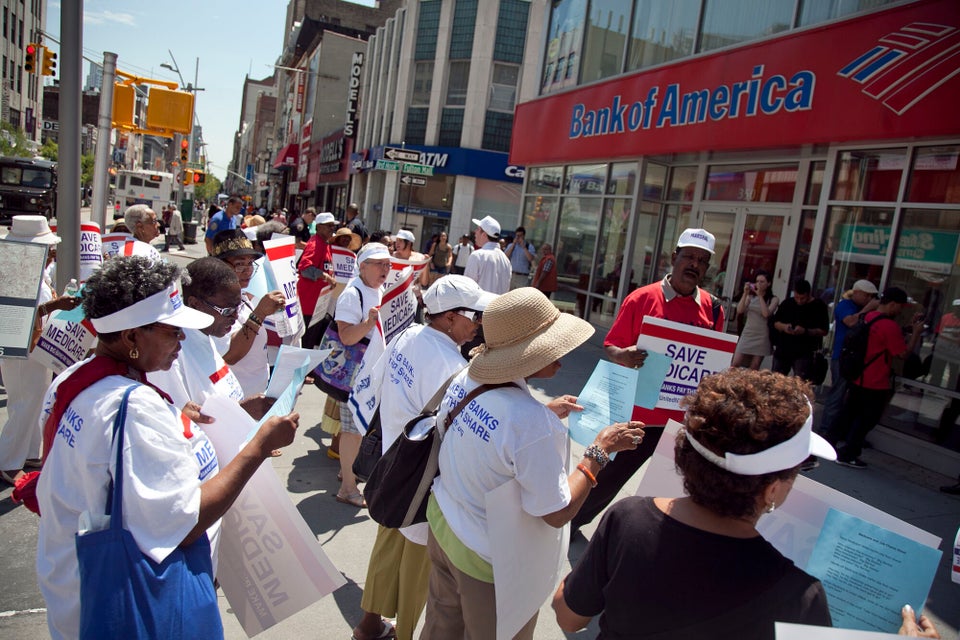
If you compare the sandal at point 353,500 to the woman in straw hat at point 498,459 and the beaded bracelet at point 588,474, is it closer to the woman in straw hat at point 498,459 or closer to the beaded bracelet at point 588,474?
the woman in straw hat at point 498,459

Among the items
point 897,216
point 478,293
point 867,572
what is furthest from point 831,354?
point 867,572

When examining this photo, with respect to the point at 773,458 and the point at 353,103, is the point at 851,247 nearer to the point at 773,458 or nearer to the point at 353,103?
the point at 773,458

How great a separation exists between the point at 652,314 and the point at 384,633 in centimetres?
244

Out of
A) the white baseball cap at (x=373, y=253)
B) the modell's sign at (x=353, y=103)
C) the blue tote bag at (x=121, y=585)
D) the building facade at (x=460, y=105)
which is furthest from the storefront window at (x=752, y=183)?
the modell's sign at (x=353, y=103)

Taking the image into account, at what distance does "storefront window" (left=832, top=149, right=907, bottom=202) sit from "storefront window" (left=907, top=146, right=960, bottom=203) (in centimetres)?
17

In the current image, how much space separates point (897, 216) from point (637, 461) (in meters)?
5.25

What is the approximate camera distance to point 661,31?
11.8m

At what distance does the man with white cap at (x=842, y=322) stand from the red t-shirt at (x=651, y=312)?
3.63m

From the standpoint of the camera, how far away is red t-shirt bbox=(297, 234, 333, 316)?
7.48 m

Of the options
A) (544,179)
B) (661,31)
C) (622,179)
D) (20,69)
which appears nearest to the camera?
(661,31)

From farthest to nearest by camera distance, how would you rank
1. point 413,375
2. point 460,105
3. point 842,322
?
point 460,105, point 842,322, point 413,375

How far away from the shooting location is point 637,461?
4.36m

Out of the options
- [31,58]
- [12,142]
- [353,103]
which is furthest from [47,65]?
[12,142]

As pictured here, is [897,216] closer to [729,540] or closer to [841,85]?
[841,85]
